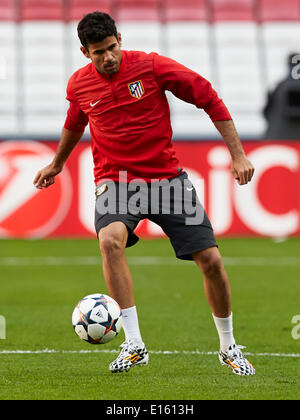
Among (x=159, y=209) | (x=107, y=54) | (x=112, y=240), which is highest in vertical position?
(x=107, y=54)

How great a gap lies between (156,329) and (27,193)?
31.1 feet

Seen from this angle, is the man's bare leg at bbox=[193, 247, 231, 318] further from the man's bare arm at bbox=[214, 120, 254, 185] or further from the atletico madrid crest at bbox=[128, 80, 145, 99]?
the atletico madrid crest at bbox=[128, 80, 145, 99]

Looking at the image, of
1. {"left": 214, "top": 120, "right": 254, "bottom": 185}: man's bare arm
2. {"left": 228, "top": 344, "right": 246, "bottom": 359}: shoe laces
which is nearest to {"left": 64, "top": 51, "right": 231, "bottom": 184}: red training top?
{"left": 214, "top": 120, "right": 254, "bottom": 185}: man's bare arm

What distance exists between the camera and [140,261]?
13.9 meters

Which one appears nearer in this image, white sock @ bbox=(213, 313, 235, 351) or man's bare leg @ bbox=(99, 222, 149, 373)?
man's bare leg @ bbox=(99, 222, 149, 373)

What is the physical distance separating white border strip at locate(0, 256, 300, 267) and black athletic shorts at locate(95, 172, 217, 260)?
764 centimetres

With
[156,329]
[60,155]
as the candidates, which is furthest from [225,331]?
[156,329]

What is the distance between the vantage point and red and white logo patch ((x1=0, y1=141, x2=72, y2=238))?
16.8 metres

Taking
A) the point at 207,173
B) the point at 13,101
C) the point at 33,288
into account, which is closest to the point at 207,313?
the point at 33,288

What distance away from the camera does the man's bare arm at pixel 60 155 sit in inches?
247

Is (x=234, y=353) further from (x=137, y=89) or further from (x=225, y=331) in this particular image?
(x=137, y=89)

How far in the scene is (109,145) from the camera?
5906 millimetres
